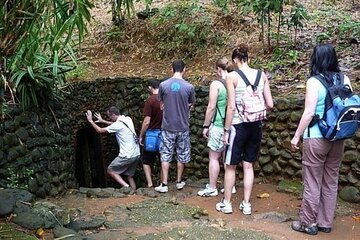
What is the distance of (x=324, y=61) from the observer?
4.15 m

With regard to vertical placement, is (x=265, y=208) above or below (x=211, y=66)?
below

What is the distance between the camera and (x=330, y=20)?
370 inches

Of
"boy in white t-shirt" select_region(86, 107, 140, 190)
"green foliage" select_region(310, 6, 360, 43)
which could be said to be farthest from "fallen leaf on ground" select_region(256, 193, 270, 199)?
"green foliage" select_region(310, 6, 360, 43)

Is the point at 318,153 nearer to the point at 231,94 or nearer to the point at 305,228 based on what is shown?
the point at 305,228

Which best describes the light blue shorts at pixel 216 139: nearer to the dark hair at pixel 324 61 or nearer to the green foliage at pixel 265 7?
the dark hair at pixel 324 61

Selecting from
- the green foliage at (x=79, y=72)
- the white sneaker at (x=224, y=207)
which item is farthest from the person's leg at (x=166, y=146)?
the green foliage at (x=79, y=72)

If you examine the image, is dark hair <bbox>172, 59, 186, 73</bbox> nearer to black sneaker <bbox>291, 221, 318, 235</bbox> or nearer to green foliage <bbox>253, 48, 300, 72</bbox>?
black sneaker <bbox>291, 221, 318, 235</bbox>

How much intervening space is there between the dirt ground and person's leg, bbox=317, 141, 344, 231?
131 millimetres

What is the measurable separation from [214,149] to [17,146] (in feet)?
7.14

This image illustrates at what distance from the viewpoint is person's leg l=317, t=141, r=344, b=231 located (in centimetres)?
430

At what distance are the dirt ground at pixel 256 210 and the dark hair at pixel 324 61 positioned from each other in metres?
1.42

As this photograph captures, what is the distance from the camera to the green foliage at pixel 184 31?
9445 mm

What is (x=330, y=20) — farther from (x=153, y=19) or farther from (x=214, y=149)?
(x=214, y=149)

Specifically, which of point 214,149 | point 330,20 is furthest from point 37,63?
point 330,20
